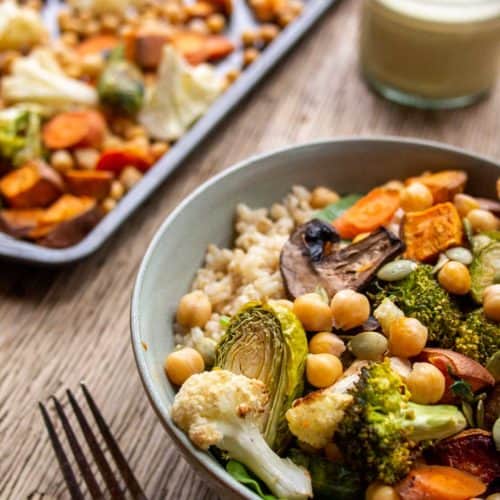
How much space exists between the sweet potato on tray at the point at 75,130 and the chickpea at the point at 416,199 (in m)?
1.52

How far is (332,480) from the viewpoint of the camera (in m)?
1.63

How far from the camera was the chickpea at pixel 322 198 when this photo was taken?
2.44 m

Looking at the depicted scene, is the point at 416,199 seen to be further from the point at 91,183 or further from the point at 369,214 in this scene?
the point at 91,183

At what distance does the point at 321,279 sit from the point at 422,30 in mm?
1659

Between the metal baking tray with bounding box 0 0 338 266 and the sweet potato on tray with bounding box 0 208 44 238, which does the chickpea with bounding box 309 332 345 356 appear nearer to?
the metal baking tray with bounding box 0 0 338 266

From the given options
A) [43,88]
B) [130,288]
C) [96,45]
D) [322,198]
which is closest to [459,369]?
[322,198]

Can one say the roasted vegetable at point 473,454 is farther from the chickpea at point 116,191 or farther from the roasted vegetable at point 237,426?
the chickpea at point 116,191

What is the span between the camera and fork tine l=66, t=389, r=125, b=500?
1.97 meters

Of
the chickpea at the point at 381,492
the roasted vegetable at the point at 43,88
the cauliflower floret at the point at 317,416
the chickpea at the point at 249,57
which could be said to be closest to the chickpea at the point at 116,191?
the roasted vegetable at the point at 43,88

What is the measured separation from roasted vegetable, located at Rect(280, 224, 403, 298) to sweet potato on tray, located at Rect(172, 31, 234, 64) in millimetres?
1782

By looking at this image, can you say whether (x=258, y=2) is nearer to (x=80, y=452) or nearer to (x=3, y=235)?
(x=3, y=235)

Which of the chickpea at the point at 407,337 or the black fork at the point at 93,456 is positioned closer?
the chickpea at the point at 407,337

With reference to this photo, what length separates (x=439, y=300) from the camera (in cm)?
189

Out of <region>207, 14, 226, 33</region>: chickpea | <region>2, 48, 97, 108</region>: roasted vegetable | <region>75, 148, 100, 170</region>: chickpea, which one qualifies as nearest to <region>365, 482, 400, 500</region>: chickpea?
<region>75, 148, 100, 170</region>: chickpea
